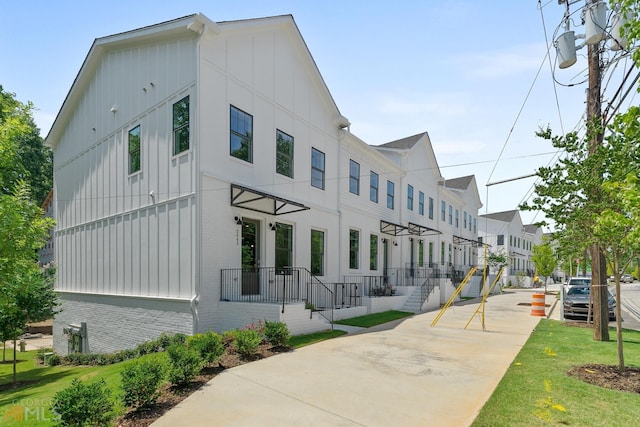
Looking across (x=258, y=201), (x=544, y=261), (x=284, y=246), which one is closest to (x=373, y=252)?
(x=284, y=246)

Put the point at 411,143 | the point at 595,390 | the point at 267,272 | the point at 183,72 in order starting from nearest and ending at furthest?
the point at 595,390, the point at 183,72, the point at 267,272, the point at 411,143

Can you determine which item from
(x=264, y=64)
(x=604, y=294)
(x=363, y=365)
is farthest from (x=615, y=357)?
(x=264, y=64)

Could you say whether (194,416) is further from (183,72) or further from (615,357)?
(183,72)

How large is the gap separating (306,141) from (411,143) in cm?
1153

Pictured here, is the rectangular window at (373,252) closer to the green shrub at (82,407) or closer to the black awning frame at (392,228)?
the black awning frame at (392,228)

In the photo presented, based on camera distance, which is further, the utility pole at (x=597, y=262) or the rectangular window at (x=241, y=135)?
the rectangular window at (x=241, y=135)

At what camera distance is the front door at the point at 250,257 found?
12.6 metres

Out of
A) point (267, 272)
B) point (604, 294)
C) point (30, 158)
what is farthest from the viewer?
point (30, 158)

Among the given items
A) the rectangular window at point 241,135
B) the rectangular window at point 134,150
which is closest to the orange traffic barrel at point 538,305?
the rectangular window at point 241,135

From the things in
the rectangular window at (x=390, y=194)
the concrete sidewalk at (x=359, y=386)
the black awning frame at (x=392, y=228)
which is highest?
the rectangular window at (x=390, y=194)

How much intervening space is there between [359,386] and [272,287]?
7.14 metres

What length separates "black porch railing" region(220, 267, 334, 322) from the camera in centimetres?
1178

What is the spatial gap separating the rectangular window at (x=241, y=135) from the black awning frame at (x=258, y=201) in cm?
125

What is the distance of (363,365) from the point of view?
8.09 metres
